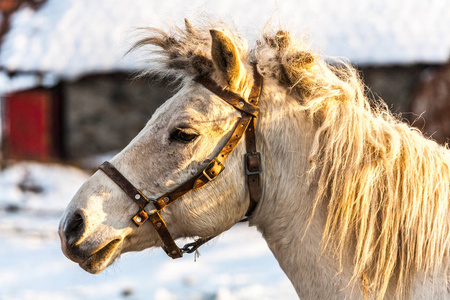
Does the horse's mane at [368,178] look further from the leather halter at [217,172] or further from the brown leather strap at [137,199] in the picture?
the brown leather strap at [137,199]

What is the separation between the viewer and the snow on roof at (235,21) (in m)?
9.84

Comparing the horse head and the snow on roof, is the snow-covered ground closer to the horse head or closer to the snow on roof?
the horse head

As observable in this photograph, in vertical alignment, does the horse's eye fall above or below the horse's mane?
below

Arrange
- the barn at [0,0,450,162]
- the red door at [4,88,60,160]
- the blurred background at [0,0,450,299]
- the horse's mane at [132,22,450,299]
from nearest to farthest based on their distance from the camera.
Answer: the horse's mane at [132,22,450,299], the blurred background at [0,0,450,299], the barn at [0,0,450,162], the red door at [4,88,60,160]

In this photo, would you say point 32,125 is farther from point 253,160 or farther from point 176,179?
point 253,160

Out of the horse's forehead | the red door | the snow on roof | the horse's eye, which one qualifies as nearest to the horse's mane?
the horse's forehead

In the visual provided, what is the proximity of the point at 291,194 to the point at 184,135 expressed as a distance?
1.57 ft

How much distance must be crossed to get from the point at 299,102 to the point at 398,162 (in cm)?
44

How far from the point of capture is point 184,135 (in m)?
1.73

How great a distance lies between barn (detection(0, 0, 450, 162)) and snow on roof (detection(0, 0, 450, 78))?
0.03 metres

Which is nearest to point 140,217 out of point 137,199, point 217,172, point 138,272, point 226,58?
point 137,199

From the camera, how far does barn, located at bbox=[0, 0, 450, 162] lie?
952 cm

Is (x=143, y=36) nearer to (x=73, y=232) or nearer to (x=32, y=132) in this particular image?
(x=73, y=232)

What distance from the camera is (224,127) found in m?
1.74
